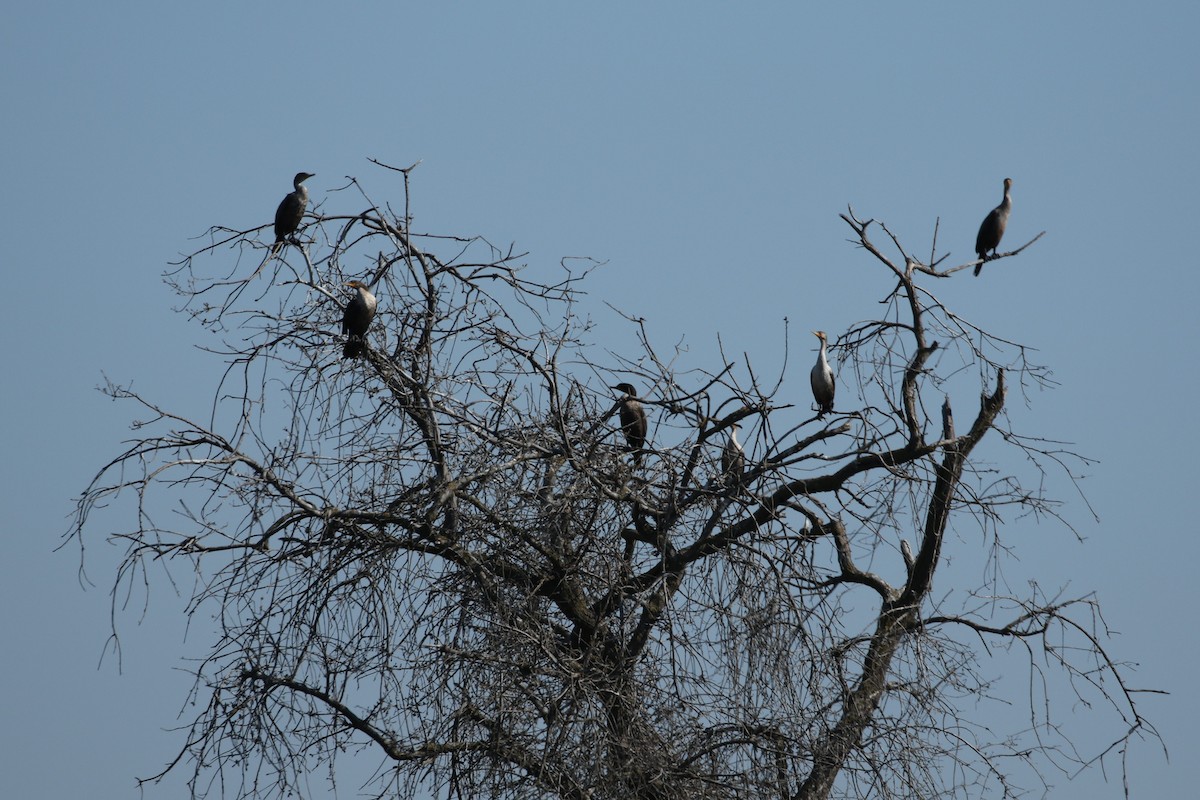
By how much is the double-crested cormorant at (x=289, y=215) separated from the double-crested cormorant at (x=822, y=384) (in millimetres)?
2753

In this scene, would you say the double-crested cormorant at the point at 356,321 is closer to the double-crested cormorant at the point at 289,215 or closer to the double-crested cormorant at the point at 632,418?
the double-crested cormorant at the point at 289,215

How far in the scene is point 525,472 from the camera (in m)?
5.67

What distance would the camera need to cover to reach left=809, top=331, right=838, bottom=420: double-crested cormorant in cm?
725

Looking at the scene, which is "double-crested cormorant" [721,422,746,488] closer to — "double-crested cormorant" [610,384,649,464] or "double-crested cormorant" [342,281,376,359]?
"double-crested cormorant" [610,384,649,464]

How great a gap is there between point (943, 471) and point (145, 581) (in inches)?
139

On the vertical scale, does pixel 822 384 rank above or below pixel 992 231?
below

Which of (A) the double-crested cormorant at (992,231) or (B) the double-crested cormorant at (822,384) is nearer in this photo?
(B) the double-crested cormorant at (822,384)

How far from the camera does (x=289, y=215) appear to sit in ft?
22.1

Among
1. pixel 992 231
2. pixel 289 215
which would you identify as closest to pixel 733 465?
pixel 289 215

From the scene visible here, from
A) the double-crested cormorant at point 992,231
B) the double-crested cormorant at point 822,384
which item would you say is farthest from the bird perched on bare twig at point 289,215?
the double-crested cormorant at point 992,231

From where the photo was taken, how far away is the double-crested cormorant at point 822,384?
23.8 ft

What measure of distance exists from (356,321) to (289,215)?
957 mm

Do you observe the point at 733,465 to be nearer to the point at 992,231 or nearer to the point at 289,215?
the point at 289,215

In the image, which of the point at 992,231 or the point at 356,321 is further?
the point at 992,231
